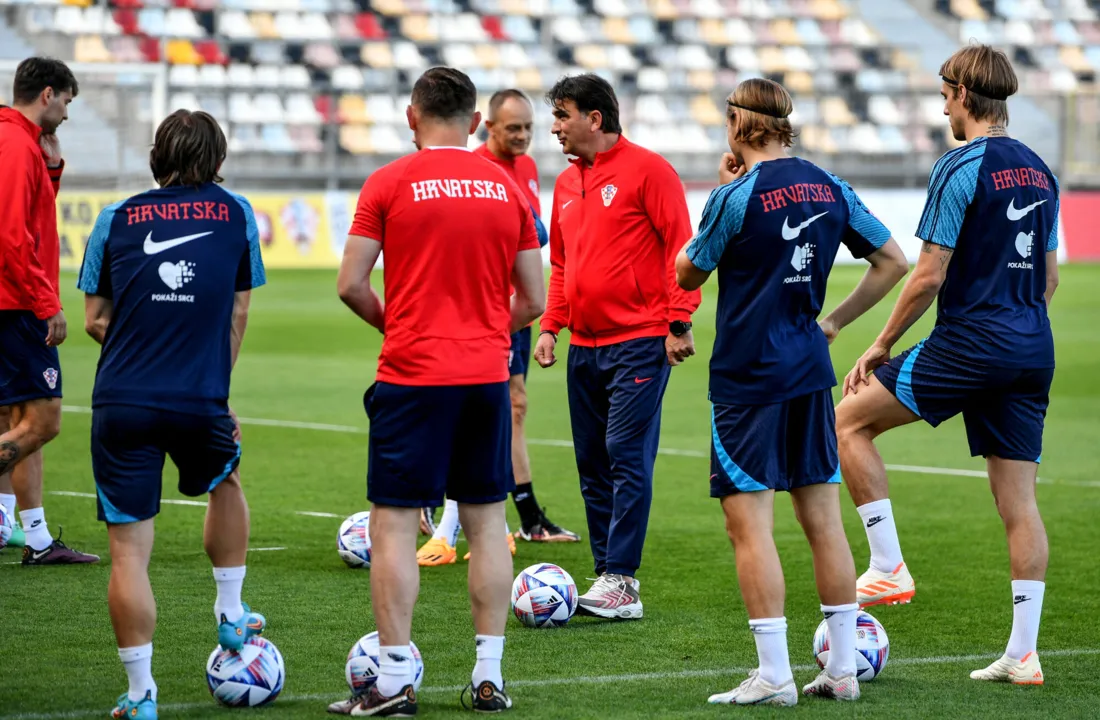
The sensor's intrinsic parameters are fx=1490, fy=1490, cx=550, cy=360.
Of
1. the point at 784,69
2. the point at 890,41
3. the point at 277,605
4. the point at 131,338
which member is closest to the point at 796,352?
the point at 131,338

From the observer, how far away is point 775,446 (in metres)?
5.05

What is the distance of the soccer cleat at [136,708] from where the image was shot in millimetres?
4617

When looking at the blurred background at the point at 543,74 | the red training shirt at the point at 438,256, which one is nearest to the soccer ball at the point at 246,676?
the red training shirt at the point at 438,256

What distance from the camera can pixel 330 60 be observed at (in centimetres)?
3534

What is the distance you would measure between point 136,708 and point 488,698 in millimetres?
1105

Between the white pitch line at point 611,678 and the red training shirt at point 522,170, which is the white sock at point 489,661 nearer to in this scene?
the white pitch line at point 611,678

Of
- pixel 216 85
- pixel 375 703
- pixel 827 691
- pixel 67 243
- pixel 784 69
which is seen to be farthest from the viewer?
pixel 784 69

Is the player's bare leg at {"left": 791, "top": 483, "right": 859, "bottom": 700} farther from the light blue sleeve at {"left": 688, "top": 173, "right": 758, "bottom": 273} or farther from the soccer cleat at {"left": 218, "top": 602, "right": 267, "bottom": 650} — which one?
the soccer cleat at {"left": 218, "top": 602, "right": 267, "bottom": 650}

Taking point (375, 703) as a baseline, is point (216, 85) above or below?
above

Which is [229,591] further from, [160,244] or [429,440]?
[160,244]

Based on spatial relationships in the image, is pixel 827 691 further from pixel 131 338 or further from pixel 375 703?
pixel 131 338

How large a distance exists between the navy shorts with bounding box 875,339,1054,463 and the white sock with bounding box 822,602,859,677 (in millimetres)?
883

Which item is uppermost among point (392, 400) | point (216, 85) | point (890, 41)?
point (890, 41)

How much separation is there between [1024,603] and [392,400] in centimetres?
243
